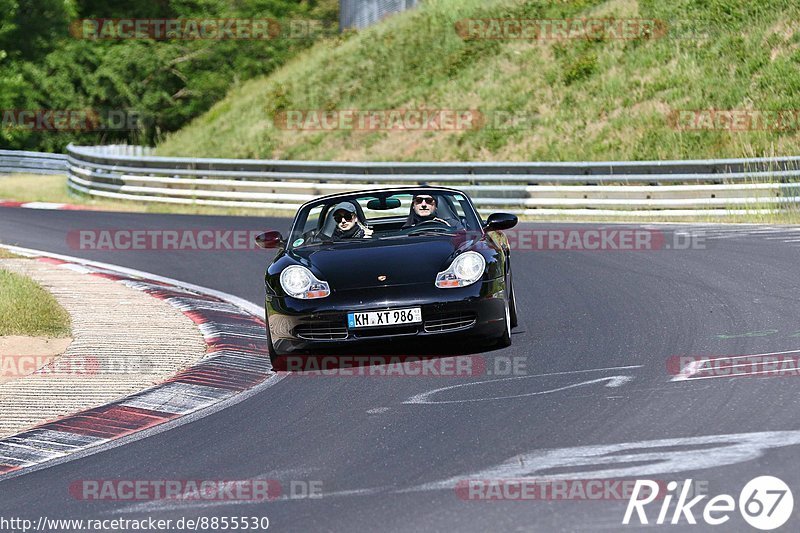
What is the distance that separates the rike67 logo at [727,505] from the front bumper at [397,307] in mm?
3644

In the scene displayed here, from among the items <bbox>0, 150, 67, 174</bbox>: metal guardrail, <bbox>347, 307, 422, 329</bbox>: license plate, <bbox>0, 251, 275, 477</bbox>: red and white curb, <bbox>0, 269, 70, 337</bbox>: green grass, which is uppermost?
<bbox>0, 150, 67, 174</bbox>: metal guardrail

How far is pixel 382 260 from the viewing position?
31.1 ft

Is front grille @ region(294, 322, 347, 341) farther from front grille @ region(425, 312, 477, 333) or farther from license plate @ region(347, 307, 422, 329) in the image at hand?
front grille @ region(425, 312, 477, 333)

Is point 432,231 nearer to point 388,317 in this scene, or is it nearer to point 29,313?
point 388,317

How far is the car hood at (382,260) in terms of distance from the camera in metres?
9.23

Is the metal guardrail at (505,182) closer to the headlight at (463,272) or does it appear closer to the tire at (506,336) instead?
the tire at (506,336)

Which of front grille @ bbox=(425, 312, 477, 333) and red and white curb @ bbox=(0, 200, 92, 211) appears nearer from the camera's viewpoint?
front grille @ bbox=(425, 312, 477, 333)

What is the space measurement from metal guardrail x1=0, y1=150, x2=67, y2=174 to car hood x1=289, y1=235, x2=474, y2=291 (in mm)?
33089

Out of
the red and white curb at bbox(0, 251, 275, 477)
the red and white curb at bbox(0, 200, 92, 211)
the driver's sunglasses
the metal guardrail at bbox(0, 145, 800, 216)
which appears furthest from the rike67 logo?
the red and white curb at bbox(0, 200, 92, 211)

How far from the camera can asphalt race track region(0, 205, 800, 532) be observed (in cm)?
551

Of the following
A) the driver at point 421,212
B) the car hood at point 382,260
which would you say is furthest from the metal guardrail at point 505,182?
the car hood at point 382,260

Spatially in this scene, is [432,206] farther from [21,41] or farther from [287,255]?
[21,41]

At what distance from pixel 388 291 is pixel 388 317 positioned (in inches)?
8.0

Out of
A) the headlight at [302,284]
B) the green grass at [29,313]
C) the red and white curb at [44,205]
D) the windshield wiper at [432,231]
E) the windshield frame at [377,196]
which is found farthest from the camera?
the red and white curb at [44,205]
